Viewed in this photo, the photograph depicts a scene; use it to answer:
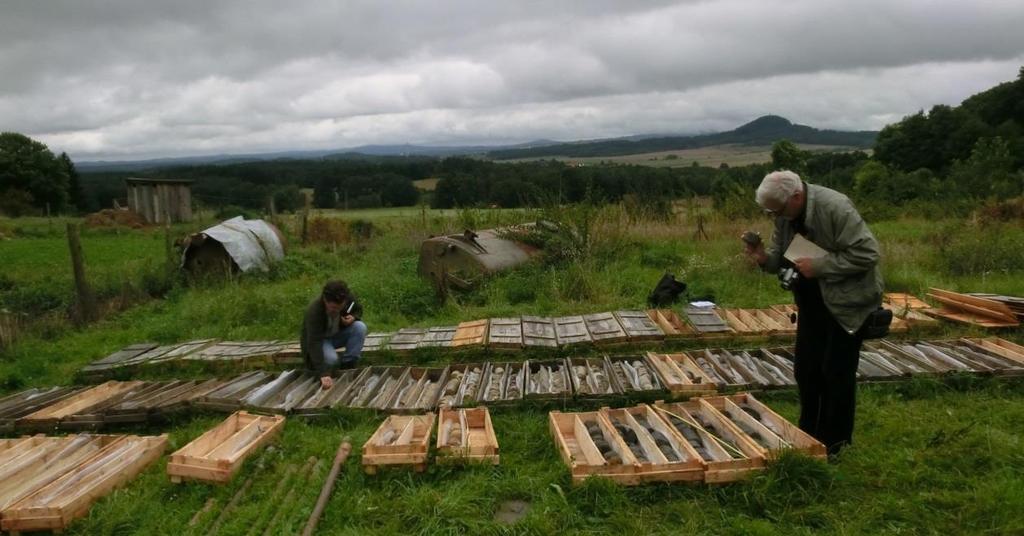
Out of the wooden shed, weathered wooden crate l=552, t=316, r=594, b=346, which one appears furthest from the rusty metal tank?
the wooden shed

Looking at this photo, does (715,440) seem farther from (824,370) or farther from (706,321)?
(706,321)

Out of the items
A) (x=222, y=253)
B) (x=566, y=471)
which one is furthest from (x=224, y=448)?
(x=222, y=253)

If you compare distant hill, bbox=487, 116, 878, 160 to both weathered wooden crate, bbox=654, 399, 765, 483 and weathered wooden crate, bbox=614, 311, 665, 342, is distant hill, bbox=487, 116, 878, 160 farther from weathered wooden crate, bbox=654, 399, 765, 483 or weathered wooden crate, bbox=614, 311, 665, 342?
weathered wooden crate, bbox=654, 399, 765, 483

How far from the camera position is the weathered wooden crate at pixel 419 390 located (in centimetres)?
522

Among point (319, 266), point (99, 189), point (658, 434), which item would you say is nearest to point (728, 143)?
point (99, 189)

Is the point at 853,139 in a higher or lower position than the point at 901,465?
higher

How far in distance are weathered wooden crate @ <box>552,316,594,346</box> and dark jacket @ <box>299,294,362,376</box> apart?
2242 millimetres

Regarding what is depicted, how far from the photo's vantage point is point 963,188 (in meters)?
19.2

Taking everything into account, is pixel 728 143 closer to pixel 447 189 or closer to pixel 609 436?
pixel 447 189

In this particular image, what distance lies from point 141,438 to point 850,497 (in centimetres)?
490

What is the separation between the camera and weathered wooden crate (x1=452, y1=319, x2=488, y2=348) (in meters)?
6.82

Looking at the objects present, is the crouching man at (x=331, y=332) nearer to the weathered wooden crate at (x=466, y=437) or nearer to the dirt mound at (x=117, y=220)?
the weathered wooden crate at (x=466, y=437)

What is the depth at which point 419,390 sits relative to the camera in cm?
570

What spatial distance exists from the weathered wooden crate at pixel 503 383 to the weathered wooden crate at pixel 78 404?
341 centimetres
